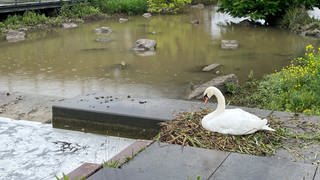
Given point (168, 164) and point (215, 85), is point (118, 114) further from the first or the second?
point (215, 85)

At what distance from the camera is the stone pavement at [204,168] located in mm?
4938

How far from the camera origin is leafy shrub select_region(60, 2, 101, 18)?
26.9m

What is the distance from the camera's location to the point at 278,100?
360 inches

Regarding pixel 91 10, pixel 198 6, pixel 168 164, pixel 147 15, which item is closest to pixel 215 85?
pixel 168 164

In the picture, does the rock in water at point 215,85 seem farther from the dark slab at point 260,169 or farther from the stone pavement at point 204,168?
the dark slab at point 260,169

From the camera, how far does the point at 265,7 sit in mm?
23562

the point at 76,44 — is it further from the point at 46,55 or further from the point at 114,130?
the point at 114,130

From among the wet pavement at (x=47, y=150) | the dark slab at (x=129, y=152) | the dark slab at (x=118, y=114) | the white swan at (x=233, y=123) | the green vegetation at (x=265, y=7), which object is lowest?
the green vegetation at (x=265, y=7)

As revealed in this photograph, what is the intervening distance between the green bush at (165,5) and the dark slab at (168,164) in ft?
80.1

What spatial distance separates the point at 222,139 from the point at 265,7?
61.5 ft

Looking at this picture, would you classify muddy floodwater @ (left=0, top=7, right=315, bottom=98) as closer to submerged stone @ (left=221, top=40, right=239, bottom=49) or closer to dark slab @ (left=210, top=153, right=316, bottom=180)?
submerged stone @ (left=221, top=40, right=239, bottom=49)

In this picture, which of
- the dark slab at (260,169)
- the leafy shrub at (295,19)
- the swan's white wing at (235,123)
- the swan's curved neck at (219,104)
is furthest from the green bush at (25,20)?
the dark slab at (260,169)

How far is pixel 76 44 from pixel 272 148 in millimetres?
14966

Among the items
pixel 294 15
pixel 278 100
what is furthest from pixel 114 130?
pixel 294 15
